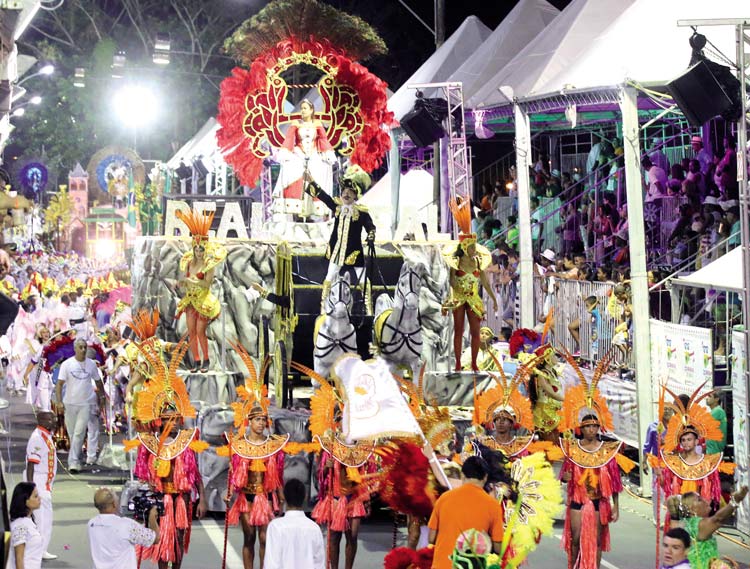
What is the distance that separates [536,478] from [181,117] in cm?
5482

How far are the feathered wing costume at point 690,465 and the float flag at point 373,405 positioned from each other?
10.5ft

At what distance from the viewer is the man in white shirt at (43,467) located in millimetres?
13492

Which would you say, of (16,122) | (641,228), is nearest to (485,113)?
(641,228)

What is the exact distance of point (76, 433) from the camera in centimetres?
1997

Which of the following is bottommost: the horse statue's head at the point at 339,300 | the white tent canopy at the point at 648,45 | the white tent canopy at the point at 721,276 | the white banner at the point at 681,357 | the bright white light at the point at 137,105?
the white banner at the point at 681,357

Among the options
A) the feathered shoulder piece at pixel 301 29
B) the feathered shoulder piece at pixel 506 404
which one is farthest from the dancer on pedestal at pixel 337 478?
the feathered shoulder piece at pixel 301 29

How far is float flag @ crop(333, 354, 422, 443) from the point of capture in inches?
410

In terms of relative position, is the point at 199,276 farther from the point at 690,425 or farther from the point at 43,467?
the point at 690,425

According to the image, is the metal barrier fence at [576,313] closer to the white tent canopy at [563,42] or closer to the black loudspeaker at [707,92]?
the white tent canopy at [563,42]

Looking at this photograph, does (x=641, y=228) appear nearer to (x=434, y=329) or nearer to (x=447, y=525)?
(x=434, y=329)

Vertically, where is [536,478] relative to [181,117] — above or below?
below

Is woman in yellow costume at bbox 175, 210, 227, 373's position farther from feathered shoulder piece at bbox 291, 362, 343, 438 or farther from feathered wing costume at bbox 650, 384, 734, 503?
feathered wing costume at bbox 650, 384, 734, 503

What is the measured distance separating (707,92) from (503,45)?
13.1 meters

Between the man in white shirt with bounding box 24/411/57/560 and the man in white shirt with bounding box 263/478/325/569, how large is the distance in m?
3.53
